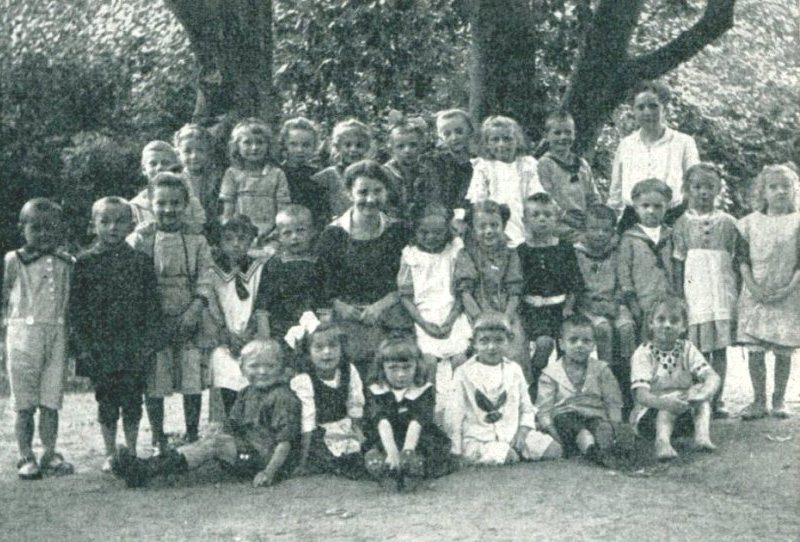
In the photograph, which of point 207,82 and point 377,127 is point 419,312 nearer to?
point 207,82

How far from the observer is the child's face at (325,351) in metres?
6.94

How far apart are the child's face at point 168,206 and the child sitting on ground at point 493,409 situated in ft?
6.31

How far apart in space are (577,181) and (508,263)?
1139mm

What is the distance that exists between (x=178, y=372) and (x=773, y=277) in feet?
13.2

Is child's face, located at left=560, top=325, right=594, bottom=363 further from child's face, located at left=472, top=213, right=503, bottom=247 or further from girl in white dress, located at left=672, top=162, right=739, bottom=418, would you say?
girl in white dress, located at left=672, top=162, right=739, bottom=418

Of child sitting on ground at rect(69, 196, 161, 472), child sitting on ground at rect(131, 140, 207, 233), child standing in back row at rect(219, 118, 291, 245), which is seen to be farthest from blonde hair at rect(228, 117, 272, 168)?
child sitting on ground at rect(69, 196, 161, 472)

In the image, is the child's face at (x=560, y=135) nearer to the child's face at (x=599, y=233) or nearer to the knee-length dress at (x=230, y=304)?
the child's face at (x=599, y=233)

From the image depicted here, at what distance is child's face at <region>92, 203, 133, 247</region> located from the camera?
7066 mm

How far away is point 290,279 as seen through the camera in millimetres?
7328

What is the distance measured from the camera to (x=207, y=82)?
988 cm

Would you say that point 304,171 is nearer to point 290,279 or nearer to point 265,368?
point 290,279

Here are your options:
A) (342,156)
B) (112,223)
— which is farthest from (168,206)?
(342,156)

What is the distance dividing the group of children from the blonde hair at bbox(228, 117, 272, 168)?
0.02m

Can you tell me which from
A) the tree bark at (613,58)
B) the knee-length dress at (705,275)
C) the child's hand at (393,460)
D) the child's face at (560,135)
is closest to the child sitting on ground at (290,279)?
the child's hand at (393,460)
